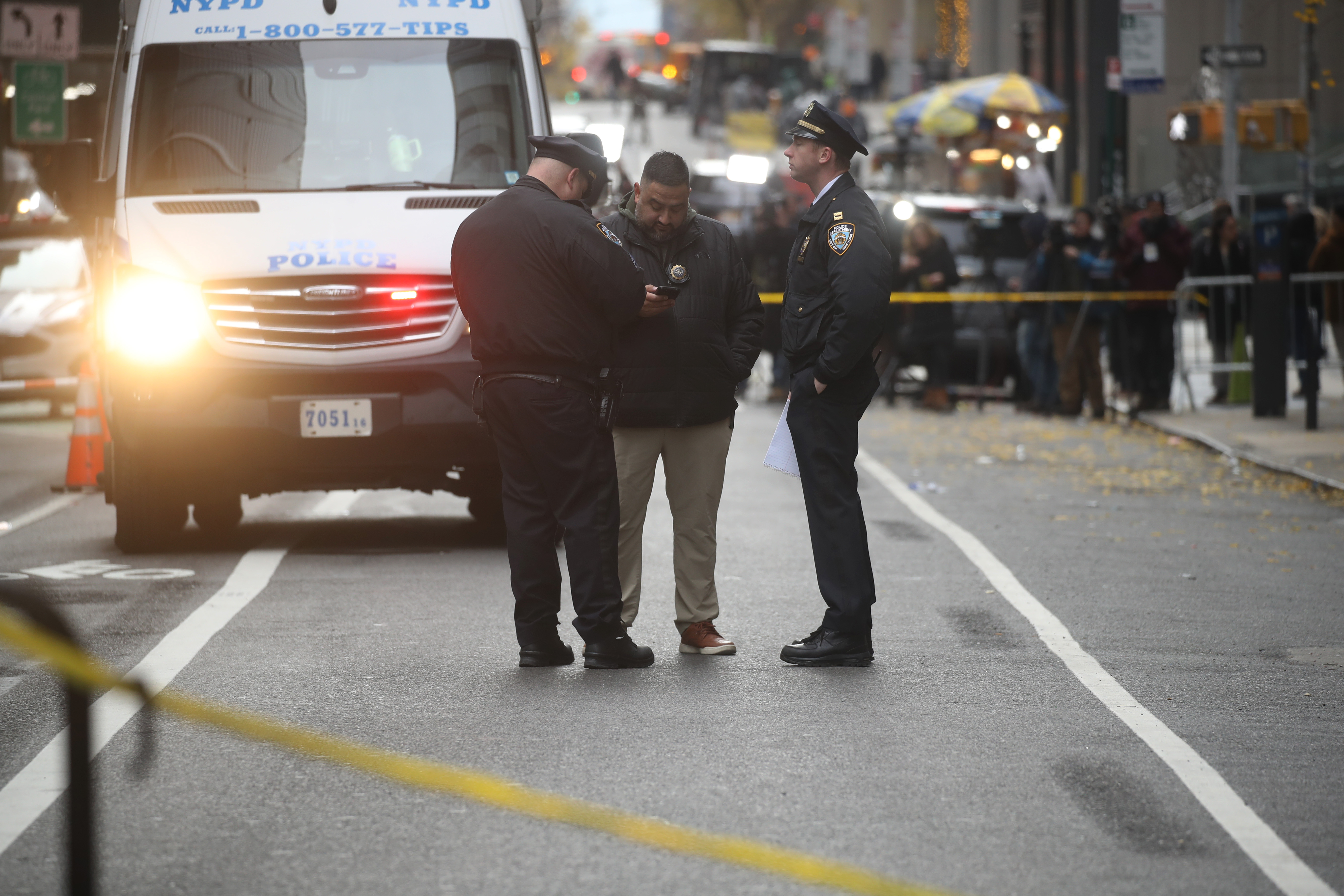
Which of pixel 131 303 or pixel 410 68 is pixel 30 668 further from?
pixel 410 68

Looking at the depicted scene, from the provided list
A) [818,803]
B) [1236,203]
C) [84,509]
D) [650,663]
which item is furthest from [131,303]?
[1236,203]

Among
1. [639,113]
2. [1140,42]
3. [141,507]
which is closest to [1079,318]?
[1140,42]

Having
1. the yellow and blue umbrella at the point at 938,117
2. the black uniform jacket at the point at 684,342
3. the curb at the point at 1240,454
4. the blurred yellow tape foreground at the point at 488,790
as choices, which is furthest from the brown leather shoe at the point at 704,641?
the yellow and blue umbrella at the point at 938,117

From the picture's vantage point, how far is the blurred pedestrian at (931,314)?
20.6 metres

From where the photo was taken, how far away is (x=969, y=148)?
1474 inches

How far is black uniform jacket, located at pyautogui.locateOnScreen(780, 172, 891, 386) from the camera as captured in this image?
7.36m

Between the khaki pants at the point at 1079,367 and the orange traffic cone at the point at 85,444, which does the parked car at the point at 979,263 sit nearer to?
the khaki pants at the point at 1079,367

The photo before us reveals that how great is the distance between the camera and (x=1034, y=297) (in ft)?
65.4

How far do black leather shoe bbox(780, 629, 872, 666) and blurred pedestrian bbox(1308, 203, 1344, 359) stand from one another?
12.6 metres

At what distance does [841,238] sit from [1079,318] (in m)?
12.5

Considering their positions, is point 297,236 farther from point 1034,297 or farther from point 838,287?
point 1034,297

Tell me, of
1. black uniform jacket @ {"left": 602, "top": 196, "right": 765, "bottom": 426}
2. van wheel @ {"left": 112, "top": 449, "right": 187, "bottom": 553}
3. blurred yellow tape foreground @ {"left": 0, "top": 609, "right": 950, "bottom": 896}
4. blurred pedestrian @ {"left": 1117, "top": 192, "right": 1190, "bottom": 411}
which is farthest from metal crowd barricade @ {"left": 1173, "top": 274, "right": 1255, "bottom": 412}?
blurred yellow tape foreground @ {"left": 0, "top": 609, "right": 950, "bottom": 896}

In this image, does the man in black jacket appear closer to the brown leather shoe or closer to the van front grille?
the brown leather shoe

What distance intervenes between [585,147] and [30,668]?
9.09ft
